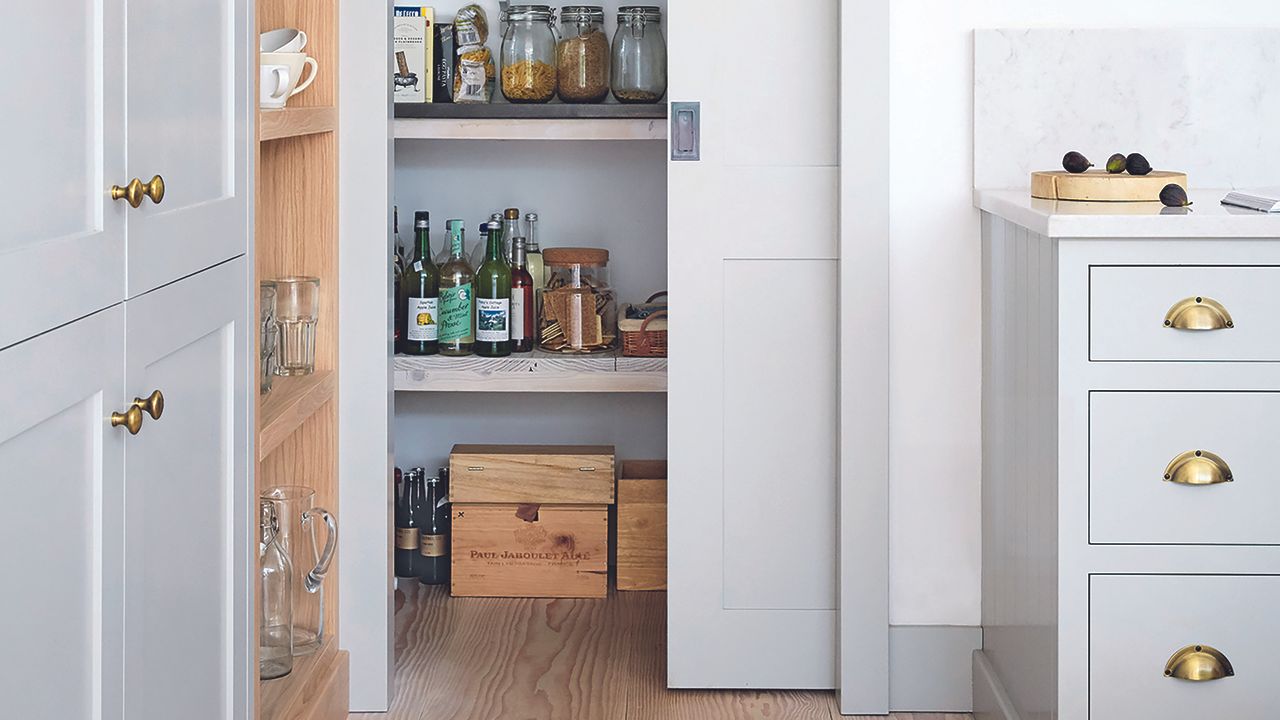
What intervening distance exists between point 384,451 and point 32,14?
1.41 metres

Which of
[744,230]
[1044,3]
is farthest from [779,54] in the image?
[1044,3]

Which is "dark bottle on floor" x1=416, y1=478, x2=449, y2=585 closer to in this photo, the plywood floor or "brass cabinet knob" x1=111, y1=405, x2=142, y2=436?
the plywood floor

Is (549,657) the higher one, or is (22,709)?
(22,709)

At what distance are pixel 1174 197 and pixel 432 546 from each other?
1.91m

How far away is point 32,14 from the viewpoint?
1.03m

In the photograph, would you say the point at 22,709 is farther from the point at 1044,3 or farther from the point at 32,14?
the point at 1044,3

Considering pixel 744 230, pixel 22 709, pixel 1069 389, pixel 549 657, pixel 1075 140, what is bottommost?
pixel 549 657

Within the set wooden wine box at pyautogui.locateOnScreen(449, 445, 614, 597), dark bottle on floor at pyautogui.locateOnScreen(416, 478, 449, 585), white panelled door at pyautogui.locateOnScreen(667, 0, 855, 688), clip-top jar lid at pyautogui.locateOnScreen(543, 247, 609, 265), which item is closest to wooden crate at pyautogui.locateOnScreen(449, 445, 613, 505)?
wooden wine box at pyautogui.locateOnScreen(449, 445, 614, 597)

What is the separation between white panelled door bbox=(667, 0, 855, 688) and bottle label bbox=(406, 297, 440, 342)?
81cm

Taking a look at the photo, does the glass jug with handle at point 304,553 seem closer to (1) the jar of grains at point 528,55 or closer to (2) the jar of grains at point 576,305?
(2) the jar of grains at point 576,305

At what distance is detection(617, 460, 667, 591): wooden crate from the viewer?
122 inches

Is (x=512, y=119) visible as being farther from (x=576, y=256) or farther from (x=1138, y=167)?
(x=1138, y=167)

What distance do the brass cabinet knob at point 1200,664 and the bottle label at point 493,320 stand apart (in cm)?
162

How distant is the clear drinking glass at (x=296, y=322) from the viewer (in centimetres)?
221
